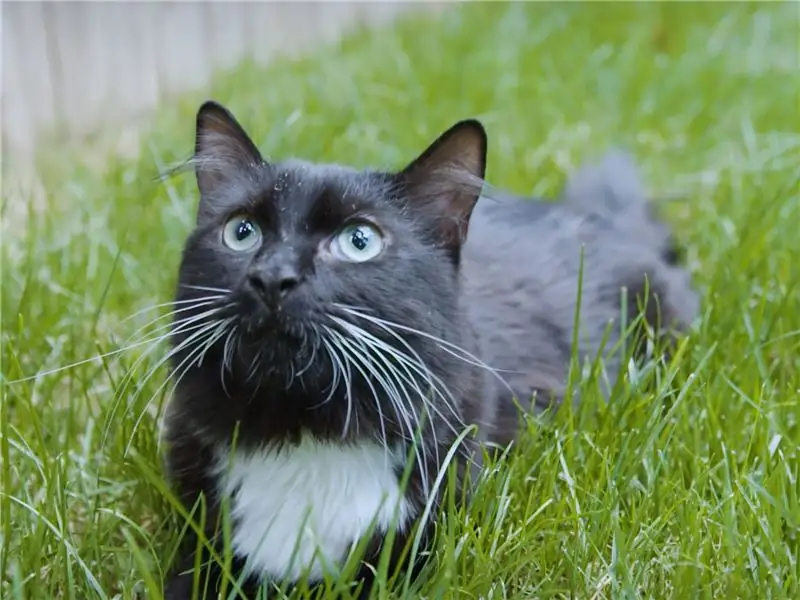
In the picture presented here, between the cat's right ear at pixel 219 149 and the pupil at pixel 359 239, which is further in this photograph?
the cat's right ear at pixel 219 149

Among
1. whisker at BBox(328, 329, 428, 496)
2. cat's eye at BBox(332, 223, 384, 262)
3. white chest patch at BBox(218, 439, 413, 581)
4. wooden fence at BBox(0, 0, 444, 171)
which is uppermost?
wooden fence at BBox(0, 0, 444, 171)

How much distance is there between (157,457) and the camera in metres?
1.70

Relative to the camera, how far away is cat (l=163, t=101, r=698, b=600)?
52.8 inches

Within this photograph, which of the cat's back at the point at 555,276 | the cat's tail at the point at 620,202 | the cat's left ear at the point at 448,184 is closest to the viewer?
the cat's left ear at the point at 448,184

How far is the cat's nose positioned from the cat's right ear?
36cm

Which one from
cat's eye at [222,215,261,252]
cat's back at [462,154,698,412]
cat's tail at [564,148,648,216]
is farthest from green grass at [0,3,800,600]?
cat's eye at [222,215,261,252]

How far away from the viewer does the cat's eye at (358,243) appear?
55.7 inches

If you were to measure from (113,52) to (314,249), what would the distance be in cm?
304

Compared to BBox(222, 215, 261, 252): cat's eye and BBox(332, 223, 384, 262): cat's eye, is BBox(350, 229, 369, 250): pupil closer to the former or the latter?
BBox(332, 223, 384, 262): cat's eye

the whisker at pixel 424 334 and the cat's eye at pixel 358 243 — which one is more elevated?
the cat's eye at pixel 358 243

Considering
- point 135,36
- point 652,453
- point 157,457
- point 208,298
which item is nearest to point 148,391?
point 157,457

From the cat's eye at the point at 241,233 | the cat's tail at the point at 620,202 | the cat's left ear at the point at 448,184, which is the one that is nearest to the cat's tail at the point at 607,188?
the cat's tail at the point at 620,202

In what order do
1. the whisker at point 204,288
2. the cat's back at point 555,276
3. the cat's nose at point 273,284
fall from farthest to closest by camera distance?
1. the cat's back at point 555,276
2. the whisker at point 204,288
3. the cat's nose at point 273,284

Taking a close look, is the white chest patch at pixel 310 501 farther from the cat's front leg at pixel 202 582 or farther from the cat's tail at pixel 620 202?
the cat's tail at pixel 620 202
